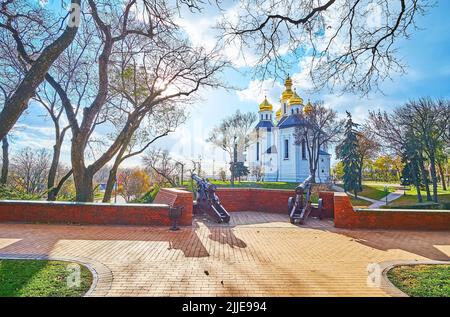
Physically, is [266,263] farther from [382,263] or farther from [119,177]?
[119,177]

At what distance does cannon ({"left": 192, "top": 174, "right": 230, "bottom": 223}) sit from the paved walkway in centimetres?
69

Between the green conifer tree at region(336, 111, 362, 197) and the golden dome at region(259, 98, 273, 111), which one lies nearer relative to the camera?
the green conifer tree at region(336, 111, 362, 197)

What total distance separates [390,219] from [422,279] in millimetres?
5055

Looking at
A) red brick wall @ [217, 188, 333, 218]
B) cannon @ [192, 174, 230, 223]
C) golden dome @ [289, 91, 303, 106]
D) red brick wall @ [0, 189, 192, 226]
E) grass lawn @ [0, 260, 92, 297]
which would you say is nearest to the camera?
grass lawn @ [0, 260, 92, 297]

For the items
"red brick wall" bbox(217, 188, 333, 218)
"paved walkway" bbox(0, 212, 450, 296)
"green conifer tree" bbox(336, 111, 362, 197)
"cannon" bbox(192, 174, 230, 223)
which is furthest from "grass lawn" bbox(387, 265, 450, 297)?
"green conifer tree" bbox(336, 111, 362, 197)

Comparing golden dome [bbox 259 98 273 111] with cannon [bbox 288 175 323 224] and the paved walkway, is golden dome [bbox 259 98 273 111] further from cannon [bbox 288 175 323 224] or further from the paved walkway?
the paved walkway

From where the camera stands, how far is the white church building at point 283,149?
4669 cm

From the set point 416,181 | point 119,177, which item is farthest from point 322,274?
point 119,177

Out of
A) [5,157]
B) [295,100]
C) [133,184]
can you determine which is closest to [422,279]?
[5,157]

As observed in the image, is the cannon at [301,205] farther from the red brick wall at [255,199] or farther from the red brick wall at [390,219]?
the red brick wall at [255,199]

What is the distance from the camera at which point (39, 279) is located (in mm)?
4043

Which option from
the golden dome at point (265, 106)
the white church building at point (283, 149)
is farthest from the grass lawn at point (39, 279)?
the golden dome at point (265, 106)

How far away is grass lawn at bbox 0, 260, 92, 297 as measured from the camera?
3.63m

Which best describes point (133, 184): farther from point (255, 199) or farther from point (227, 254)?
point (227, 254)
